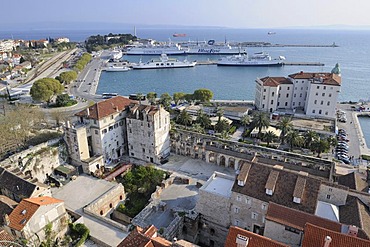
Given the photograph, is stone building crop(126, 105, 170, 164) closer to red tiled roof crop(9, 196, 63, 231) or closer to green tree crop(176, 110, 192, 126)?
green tree crop(176, 110, 192, 126)

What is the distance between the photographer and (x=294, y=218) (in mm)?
26844

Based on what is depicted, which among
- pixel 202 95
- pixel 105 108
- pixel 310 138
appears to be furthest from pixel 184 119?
pixel 310 138

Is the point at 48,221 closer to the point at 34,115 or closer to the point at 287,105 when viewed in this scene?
the point at 34,115

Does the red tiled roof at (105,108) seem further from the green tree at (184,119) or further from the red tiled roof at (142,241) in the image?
the red tiled roof at (142,241)

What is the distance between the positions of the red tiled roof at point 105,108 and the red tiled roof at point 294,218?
32.4 metres

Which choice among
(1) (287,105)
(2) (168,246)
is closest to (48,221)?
(2) (168,246)

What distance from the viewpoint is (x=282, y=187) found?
3009 centimetres

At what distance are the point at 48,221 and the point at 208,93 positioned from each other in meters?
64.1

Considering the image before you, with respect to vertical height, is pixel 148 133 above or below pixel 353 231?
below

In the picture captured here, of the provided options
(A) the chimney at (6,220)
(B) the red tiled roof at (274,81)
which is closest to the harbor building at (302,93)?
(B) the red tiled roof at (274,81)

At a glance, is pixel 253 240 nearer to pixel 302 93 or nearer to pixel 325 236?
pixel 325 236

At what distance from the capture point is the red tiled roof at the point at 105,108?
47.9 metres

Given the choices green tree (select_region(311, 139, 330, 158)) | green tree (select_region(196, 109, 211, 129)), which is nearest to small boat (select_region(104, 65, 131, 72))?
green tree (select_region(196, 109, 211, 129))

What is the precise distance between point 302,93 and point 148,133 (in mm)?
53021
